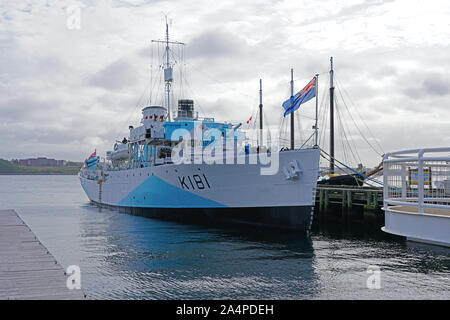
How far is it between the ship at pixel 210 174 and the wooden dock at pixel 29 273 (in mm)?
9764

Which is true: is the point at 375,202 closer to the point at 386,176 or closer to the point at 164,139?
the point at 164,139

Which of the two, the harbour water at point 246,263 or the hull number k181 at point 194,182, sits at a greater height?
the hull number k181 at point 194,182

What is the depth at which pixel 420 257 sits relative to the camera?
14.1 metres

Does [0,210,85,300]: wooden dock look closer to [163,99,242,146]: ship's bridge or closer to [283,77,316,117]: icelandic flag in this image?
[163,99,242,146]: ship's bridge

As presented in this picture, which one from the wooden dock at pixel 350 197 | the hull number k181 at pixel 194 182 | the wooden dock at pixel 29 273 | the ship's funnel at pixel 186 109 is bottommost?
the wooden dock at pixel 29 273

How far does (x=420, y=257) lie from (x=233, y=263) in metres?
6.39

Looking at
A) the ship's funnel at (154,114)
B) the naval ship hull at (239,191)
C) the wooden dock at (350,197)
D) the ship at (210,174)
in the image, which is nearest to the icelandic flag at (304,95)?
the ship at (210,174)

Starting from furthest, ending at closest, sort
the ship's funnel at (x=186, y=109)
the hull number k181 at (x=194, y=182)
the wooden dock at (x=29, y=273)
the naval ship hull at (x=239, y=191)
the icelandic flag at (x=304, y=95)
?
the ship's funnel at (x=186, y=109) < the icelandic flag at (x=304, y=95) < the hull number k181 at (x=194, y=182) < the naval ship hull at (x=239, y=191) < the wooden dock at (x=29, y=273)

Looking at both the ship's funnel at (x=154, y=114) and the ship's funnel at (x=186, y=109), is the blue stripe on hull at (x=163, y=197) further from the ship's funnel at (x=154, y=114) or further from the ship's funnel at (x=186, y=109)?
the ship's funnel at (x=186, y=109)

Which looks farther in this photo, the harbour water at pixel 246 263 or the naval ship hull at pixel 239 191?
the naval ship hull at pixel 239 191

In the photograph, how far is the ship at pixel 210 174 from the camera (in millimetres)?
18953

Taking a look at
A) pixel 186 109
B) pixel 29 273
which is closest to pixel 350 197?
pixel 186 109

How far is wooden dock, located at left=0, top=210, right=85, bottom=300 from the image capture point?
7586 millimetres
